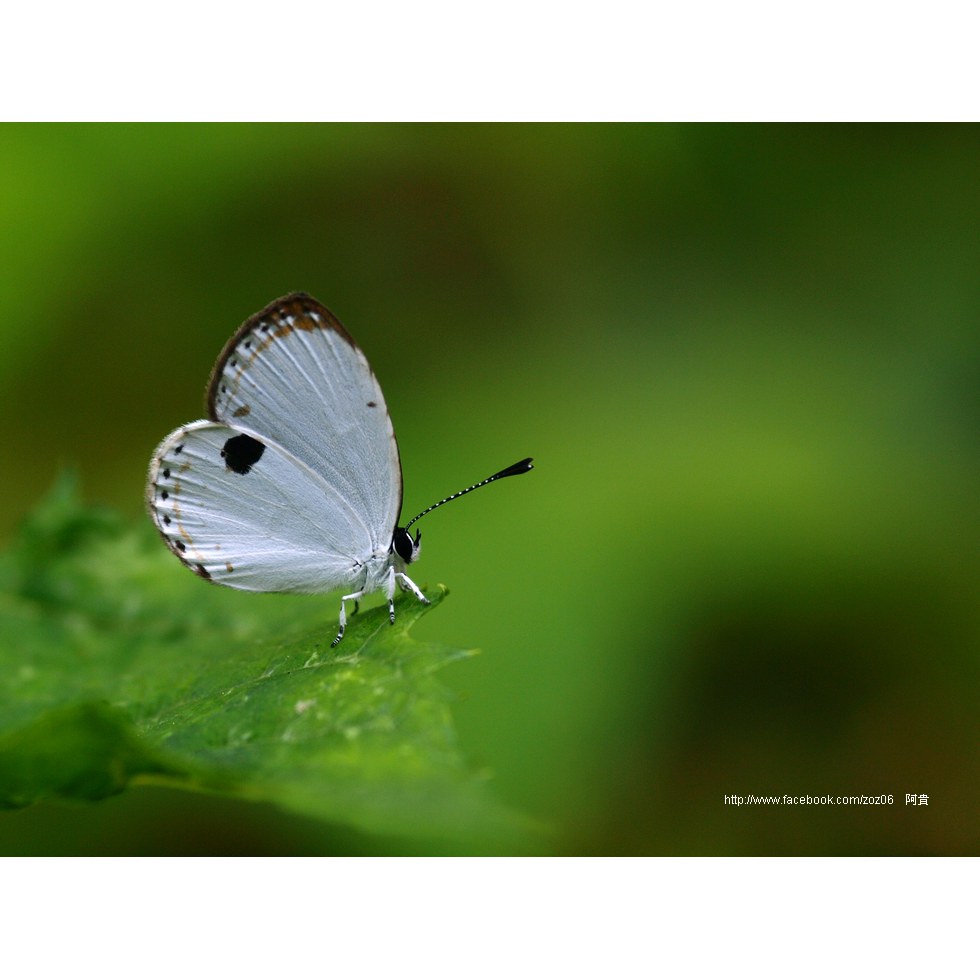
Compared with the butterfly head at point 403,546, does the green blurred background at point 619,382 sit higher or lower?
higher

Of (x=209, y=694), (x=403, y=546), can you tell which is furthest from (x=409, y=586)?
(x=209, y=694)

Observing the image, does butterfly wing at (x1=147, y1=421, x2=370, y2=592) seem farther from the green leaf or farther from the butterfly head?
the green leaf

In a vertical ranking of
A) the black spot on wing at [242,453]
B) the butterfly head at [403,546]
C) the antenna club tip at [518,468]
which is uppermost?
the antenna club tip at [518,468]

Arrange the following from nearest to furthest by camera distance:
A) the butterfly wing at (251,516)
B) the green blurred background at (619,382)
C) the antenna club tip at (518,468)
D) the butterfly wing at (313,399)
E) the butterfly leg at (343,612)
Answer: the butterfly leg at (343,612)
the butterfly wing at (313,399)
the butterfly wing at (251,516)
the antenna club tip at (518,468)
the green blurred background at (619,382)

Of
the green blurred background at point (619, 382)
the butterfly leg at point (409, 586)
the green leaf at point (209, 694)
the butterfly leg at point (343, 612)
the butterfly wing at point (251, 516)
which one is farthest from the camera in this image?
the green blurred background at point (619, 382)

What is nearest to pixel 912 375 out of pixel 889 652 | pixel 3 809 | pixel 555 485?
pixel 889 652

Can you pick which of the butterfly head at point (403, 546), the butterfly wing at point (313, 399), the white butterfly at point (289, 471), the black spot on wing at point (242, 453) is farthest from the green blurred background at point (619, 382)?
the black spot on wing at point (242, 453)

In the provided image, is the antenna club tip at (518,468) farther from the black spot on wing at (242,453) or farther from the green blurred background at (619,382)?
the green blurred background at (619,382)
